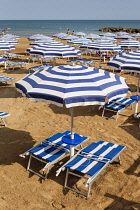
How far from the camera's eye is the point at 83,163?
4.51 metres

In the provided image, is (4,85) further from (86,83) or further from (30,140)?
(86,83)

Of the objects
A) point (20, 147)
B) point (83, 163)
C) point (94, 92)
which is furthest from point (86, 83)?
point (20, 147)

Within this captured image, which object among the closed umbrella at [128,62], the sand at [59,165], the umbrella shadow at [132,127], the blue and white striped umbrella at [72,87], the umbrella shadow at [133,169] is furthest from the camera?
the closed umbrella at [128,62]

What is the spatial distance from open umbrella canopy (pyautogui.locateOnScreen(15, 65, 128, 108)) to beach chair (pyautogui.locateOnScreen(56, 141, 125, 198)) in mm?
1310

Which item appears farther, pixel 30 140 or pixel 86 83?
pixel 30 140

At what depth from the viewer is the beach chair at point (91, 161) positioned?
423 centimetres

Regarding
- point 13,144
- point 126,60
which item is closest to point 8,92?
point 13,144

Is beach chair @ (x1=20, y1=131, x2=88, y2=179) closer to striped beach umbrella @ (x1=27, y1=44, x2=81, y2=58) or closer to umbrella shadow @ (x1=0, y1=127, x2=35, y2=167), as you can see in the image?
umbrella shadow @ (x1=0, y1=127, x2=35, y2=167)

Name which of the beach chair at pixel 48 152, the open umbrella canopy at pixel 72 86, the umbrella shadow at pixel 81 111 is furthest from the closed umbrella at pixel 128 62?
the beach chair at pixel 48 152

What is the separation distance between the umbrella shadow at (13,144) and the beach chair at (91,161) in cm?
128

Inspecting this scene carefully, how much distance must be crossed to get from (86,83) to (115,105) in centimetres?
427

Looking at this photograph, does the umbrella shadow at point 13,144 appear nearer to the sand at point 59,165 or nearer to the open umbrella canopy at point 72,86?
the sand at point 59,165

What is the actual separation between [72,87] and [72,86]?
0.03 metres

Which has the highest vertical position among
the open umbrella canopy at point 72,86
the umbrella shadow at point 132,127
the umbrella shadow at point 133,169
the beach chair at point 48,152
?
the open umbrella canopy at point 72,86
